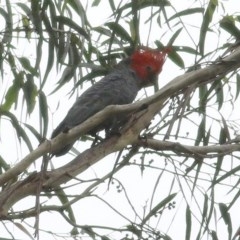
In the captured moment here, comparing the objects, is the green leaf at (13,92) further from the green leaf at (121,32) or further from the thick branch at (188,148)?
the thick branch at (188,148)

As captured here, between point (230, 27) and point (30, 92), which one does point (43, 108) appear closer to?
point (30, 92)

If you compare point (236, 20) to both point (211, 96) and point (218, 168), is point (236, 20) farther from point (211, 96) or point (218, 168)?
point (218, 168)

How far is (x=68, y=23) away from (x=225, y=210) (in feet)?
2.41

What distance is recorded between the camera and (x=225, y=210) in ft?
7.89

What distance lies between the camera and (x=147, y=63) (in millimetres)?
2746

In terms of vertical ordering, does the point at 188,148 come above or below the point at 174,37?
below

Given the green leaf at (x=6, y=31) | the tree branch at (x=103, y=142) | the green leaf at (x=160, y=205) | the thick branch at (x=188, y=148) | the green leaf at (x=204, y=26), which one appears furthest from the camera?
the green leaf at (x=6, y=31)

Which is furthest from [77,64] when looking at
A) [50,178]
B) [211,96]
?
[50,178]

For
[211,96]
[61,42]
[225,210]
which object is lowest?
[225,210]

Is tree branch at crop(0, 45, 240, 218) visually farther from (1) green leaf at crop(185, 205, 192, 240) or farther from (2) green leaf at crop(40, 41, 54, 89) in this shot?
(1) green leaf at crop(185, 205, 192, 240)

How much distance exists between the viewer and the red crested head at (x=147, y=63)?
8.84 feet

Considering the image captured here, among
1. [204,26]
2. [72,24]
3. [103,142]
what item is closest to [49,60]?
[72,24]

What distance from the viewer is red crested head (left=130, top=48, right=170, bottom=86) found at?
8.84 feet

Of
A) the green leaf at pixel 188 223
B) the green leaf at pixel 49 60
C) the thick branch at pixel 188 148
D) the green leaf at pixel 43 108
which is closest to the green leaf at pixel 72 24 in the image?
the green leaf at pixel 49 60
